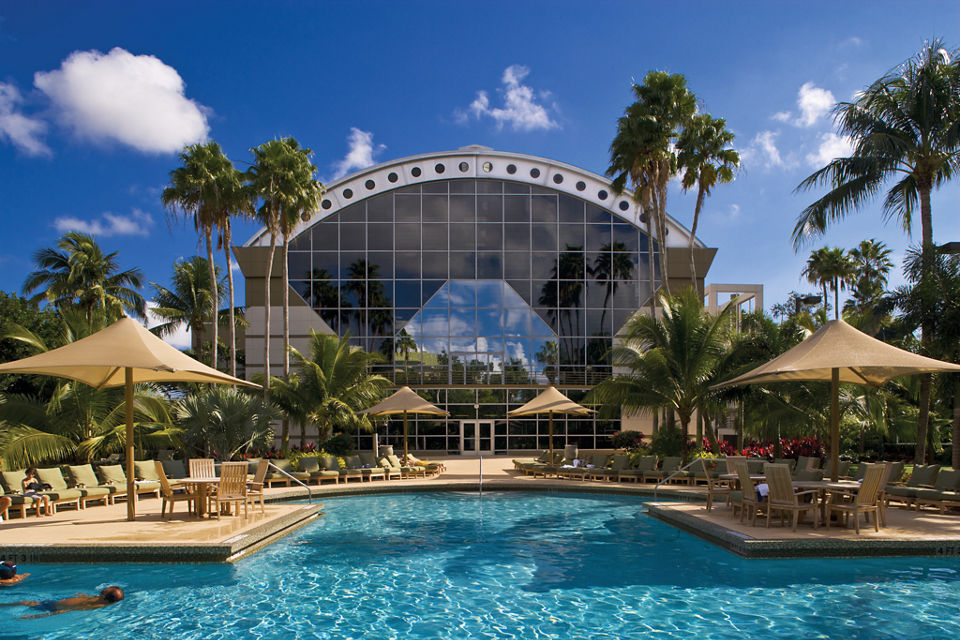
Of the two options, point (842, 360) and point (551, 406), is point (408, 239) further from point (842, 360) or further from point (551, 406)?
point (842, 360)

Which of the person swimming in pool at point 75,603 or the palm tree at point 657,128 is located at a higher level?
the palm tree at point 657,128

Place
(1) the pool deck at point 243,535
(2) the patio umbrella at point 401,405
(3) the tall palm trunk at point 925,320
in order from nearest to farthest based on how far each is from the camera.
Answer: (1) the pool deck at point 243,535, (3) the tall palm trunk at point 925,320, (2) the patio umbrella at point 401,405

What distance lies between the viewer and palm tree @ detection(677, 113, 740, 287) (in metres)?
20.9

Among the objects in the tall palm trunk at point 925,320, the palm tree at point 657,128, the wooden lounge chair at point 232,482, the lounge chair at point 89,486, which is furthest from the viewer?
the palm tree at point 657,128

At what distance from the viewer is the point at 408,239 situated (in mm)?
30797

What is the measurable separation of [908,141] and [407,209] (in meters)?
20.8

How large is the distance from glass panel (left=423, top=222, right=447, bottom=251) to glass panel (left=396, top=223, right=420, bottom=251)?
36 centimetres

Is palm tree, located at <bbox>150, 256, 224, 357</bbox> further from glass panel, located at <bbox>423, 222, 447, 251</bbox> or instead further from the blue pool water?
the blue pool water

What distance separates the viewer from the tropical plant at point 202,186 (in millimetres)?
20516

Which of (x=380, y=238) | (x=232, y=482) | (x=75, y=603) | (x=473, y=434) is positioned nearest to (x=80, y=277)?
(x=380, y=238)

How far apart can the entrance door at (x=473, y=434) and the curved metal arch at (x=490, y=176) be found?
11.2 m

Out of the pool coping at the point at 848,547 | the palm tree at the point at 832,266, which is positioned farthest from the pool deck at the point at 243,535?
the palm tree at the point at 832,266

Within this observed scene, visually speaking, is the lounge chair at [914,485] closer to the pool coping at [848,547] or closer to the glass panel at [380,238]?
the pool coping at [848,547]

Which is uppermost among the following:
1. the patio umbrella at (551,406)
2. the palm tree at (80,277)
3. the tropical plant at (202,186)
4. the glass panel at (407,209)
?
the glass panel at (407,209)
